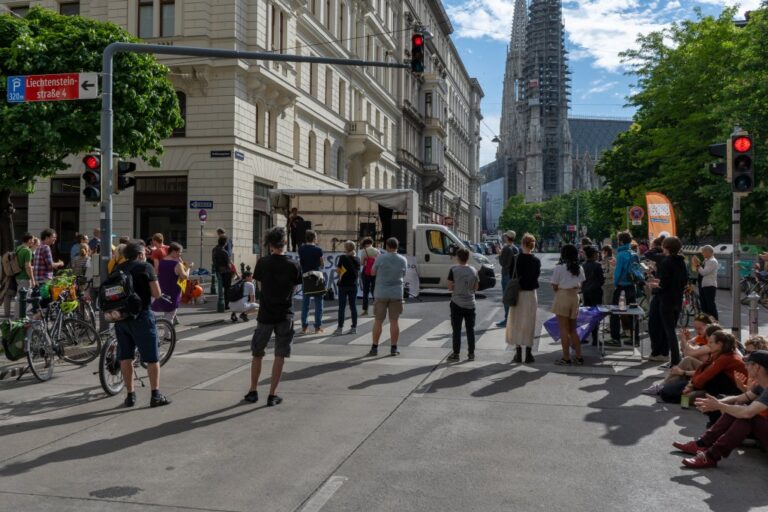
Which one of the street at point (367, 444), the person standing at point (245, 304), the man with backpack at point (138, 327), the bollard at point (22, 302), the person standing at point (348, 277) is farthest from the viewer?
the person standing at point (245, 304)

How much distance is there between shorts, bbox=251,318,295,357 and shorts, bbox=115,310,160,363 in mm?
1026

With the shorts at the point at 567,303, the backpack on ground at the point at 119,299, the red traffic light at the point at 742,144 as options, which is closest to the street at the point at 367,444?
the shorts at the point at 567,303

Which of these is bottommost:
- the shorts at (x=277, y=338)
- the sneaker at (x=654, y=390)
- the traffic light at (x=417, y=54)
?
the sneaker at (x=654, y=390)

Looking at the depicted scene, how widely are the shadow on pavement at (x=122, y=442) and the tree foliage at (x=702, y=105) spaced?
22.6 metres

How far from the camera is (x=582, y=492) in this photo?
4824 mm

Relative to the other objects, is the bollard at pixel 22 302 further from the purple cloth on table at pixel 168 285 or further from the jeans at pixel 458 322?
the jeans at pixel 458 322

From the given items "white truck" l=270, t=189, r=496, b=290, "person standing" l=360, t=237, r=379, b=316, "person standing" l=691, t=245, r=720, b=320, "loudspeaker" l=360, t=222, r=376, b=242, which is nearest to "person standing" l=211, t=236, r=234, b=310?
"person standing" l=360, t=237, r=379, b=316

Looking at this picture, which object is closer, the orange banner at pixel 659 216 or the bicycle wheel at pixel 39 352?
the bicycle wheel at pixel 39 352

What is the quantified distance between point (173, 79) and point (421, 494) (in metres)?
24.6

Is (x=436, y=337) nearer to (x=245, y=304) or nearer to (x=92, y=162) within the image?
(x=245, y=304)

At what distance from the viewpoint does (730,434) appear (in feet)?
17.9

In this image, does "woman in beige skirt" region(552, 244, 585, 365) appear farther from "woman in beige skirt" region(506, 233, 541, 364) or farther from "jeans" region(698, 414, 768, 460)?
"jeans" region(698, 414, 768, 460)

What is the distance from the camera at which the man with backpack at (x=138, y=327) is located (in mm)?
7242

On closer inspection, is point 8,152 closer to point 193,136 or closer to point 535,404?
point 193,136
